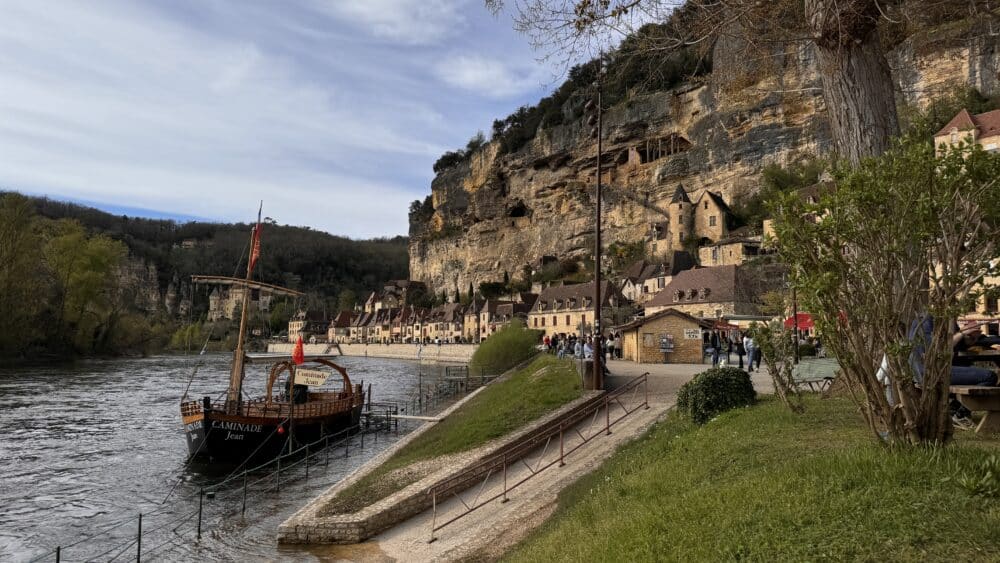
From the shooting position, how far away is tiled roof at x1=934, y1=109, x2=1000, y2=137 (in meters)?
38.8

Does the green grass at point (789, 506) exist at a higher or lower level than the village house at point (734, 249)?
lower

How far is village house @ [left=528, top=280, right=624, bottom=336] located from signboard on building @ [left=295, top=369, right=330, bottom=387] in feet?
132

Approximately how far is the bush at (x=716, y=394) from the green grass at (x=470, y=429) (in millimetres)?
5270

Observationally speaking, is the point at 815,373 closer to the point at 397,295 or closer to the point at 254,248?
the point at 254,248

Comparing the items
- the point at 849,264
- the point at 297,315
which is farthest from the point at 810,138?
the point at 297,315

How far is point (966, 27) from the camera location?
13.1 metres

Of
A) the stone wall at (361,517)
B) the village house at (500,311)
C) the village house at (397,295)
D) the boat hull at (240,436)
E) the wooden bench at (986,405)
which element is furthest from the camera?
the village house at (397,295)

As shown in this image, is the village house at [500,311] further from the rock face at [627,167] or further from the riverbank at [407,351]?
the rock face at [627,167]

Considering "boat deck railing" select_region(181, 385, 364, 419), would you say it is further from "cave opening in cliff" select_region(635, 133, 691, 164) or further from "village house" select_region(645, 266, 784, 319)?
"cave opening in cliff" select_region(635, 133, 691, 164)

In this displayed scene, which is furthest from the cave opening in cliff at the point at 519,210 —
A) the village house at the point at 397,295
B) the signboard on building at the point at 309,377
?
the signboard on building at the point at 309,377

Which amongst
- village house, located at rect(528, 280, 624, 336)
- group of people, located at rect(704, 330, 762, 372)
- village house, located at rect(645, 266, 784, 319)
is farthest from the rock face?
group of people, located at rect(704, 330, 762, 372)

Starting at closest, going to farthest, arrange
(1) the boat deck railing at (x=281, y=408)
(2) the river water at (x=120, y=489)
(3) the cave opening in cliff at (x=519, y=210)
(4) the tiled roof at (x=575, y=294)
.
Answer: (2) the river water at (x=120, y=489), (1) the boat deck railing at (x=281, y=408), (4) the tiled roof at (x=575, y=294), (3) the cave opening in cliff at (x=519, y=210)

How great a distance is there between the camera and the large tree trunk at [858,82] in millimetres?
8055

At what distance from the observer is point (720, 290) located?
48500 mm
